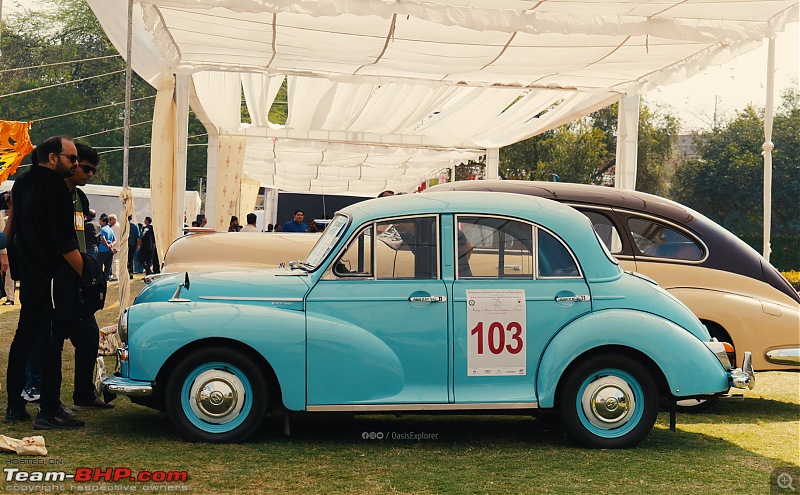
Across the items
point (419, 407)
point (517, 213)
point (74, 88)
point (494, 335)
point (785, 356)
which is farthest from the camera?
point (74, 88)

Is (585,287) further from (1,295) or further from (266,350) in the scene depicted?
(1,295)

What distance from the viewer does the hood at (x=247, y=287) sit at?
20.5ft

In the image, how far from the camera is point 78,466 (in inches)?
211

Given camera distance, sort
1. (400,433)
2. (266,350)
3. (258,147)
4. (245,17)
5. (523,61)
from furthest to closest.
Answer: (258,147), (523,61), (245,17), (400,433), (266,350)

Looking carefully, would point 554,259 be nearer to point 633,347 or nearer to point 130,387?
point 633,347

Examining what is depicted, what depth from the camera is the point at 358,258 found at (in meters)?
6.34

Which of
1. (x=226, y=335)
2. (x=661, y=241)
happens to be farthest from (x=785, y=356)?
(x=226, y=335)

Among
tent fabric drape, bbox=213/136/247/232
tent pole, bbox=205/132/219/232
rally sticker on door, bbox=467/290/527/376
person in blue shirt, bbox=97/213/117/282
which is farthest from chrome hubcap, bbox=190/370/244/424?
tent fabric drape, bbox=213/136/247/232

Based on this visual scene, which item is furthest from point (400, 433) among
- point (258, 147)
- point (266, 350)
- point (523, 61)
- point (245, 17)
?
point (258, 147)

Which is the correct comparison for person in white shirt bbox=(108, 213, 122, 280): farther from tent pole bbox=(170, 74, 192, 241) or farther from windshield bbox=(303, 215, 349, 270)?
windshield bbox=(303, 215, 349, 270)

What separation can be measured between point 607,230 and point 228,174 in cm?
1411

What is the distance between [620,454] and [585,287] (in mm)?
1096

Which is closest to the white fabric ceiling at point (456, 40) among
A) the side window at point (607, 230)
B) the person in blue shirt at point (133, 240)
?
the side window at point (607, 230)

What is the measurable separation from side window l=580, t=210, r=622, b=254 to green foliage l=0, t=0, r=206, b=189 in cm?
4818
